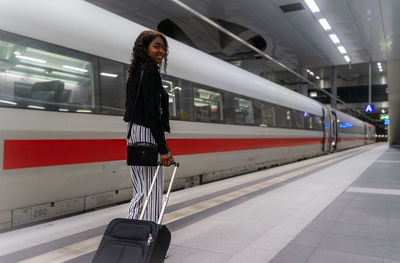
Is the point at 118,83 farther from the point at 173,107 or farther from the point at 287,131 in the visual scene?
the point at 287,131

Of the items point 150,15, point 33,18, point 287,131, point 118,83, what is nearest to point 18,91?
point 33,18

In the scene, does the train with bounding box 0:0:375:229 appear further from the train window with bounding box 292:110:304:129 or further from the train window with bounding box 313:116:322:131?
the train window with bounding box 313:116:322:131

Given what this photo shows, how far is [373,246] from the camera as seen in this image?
2914 millimetres

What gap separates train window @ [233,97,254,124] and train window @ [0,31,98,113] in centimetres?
428

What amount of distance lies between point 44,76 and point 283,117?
8.73 meters

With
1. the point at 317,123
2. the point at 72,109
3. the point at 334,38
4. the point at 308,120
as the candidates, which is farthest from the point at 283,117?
the point at 72,109

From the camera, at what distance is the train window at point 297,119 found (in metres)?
12.3

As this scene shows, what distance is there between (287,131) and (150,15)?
7.02 metres

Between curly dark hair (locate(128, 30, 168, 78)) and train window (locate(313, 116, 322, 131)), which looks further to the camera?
train window (locate(313, 116, 322, 131))

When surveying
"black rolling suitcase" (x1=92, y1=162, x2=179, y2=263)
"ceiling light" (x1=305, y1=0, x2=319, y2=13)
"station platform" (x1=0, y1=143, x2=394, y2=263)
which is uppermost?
"ceiling light" (x1=305, y1=0, x2=319, y2=13)

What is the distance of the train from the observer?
3.40m

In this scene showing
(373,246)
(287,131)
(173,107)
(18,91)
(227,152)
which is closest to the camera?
(373,246)

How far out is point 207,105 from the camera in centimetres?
677

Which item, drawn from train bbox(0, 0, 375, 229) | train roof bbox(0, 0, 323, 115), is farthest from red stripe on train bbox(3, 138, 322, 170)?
train roof bbox(0, 0, 323, 115)
